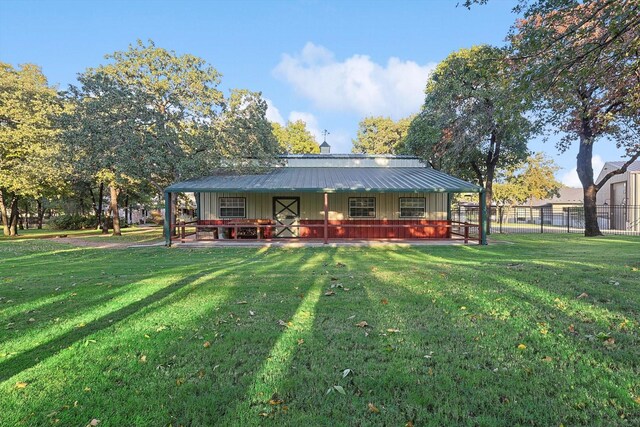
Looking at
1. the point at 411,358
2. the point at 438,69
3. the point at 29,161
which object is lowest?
the point at 411,358

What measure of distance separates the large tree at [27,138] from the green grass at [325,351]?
15938mm

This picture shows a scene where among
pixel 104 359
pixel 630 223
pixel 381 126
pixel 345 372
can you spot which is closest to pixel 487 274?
pixel 345 372

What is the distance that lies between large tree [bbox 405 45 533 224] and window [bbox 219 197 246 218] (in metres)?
10.9

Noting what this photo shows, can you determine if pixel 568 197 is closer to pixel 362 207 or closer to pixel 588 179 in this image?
pixel 588 179

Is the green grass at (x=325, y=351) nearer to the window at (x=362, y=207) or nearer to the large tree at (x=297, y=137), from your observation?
the window at (x=362, y=207)

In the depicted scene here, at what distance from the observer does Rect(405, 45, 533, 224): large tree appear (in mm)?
17625

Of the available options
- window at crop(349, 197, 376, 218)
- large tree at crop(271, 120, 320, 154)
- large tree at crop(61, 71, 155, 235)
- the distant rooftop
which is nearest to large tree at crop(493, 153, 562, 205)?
the distant rooftop

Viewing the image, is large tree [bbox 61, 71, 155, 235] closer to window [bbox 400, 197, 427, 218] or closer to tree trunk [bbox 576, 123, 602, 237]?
window [bbox 400, 197, 427, 218]

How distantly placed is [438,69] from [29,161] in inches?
951

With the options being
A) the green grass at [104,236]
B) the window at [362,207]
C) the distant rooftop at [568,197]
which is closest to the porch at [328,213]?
the window at [362,207]

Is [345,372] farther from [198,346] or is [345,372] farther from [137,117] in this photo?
[137,117]

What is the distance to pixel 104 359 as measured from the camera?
3.39 meters

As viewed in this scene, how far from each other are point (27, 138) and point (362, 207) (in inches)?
754

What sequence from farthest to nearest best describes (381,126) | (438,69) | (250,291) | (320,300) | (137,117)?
(381,126) < (438,69) < (137,117) < (250,291) < (320,300)
